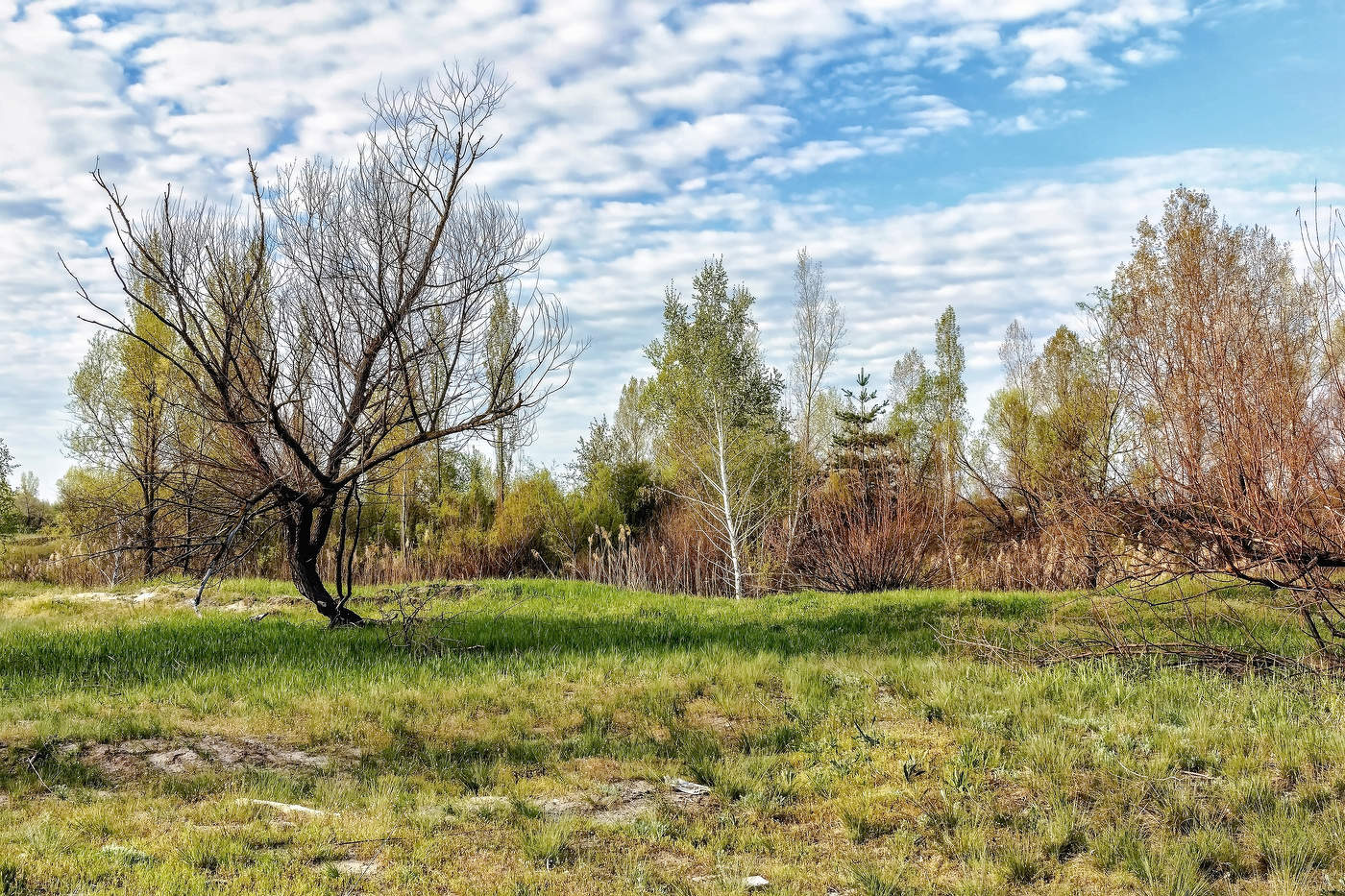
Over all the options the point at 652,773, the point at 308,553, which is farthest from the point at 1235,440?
the point at 308,553

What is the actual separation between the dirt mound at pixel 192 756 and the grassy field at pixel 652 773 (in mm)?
28

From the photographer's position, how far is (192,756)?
6.07 m

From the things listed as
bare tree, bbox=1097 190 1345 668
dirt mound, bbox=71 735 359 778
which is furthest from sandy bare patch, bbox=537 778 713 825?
bare tree, bbox=1097 190 1345 668

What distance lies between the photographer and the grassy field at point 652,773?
426 centimetres

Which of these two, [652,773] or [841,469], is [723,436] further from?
[652,773]

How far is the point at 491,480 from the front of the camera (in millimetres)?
33625

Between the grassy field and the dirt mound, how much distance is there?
3cm

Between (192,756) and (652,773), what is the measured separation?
127 inches

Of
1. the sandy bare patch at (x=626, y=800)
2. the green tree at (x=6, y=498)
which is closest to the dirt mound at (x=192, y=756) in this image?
the sandy bare patch at (x=626, y=800)

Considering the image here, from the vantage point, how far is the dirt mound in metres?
5.87

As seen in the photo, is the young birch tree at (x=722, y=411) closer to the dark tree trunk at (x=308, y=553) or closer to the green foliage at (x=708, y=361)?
the green foliage at (x=708, y=361)

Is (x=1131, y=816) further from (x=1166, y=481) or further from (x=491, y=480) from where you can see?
(x=491, y=480)

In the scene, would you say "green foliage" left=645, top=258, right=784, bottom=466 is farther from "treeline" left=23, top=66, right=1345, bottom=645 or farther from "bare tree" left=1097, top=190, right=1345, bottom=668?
"bare tree" left=1097, top=190, right=1345, bottom=668

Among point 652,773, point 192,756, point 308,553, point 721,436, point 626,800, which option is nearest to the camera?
point 626,800
